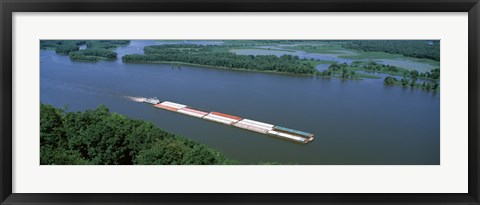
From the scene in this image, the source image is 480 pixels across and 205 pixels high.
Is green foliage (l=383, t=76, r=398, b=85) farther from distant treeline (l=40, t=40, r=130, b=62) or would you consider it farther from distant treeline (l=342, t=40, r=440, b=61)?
distant treeline (l=40, t=40, r=130, b=62)

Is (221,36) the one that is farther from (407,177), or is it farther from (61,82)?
(61,82)

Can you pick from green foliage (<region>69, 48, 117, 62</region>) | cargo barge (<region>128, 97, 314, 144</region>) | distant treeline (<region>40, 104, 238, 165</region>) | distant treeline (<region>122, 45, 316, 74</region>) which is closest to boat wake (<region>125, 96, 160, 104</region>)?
cargo barge (<region>128, 97, 314, 144</region>)

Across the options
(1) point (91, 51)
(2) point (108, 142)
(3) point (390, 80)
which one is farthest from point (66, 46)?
(3) point (390, 80)

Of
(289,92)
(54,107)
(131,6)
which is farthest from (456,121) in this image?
(54,107)

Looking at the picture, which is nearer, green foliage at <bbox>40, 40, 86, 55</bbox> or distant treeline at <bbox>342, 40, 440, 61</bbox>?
distant treeline at <bbox>342, 40, 440, 61</bbox>

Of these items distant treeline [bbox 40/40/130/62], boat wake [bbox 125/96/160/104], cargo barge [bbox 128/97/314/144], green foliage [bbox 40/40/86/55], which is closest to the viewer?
green foliage [bbox 40/40/86/55]

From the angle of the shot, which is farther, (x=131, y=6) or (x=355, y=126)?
(x=355, y=126)

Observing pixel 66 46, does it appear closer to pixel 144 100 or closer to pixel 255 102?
pixel 144 100
